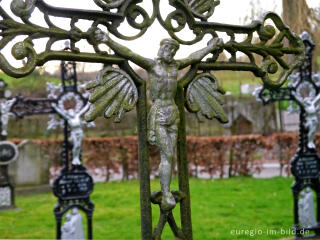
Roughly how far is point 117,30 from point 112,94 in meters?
0.41

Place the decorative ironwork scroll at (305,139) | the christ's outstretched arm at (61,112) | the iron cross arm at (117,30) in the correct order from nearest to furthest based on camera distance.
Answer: the iron cross arm at (117,30), the decorative ironwork scroll at (305,139), the christ's outstretched arm at (61,112)

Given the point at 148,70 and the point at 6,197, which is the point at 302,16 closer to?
the point at 148,70

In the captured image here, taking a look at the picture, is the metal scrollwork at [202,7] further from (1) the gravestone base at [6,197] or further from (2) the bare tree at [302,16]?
(1) the gravestone base at [6,197]

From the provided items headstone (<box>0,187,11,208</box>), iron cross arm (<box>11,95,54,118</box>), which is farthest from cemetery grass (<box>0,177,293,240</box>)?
iron cross arm (<box>11,95,54,118</box>)

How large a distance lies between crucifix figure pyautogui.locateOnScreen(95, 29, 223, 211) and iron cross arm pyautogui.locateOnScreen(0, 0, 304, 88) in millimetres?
113

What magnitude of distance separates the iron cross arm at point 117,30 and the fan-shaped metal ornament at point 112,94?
108mm

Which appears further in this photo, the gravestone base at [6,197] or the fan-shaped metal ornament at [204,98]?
the gravestone base at [6,197]

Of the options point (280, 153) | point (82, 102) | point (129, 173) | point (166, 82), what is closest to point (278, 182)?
point (280, 153)

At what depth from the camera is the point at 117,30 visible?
2254mm

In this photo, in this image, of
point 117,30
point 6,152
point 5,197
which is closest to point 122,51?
point 117,30

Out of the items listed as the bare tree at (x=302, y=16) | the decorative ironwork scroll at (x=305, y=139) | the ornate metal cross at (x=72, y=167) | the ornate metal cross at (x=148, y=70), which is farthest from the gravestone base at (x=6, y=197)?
the ornate metal cross at (x=148, y=70)

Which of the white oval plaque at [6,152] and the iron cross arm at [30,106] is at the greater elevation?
the iron cross arm at [30,106]

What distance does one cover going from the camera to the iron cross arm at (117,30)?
198cm

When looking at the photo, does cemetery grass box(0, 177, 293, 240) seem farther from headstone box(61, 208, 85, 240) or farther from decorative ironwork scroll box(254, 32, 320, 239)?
headstone box(61, 208, 85, 240)
